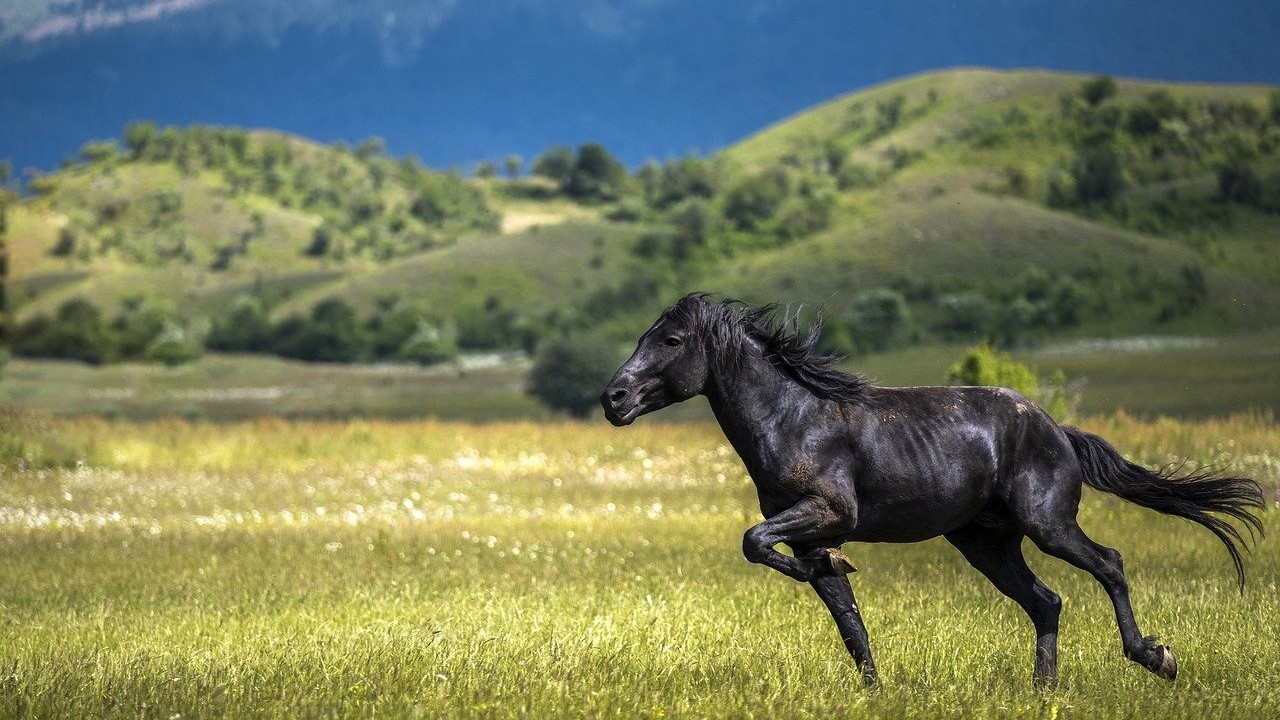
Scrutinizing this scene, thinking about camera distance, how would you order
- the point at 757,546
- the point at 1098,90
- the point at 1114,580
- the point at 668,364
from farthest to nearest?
the point at 1098,90 < the point at 1114,580 < the point at 668,364 < the point at 757,546

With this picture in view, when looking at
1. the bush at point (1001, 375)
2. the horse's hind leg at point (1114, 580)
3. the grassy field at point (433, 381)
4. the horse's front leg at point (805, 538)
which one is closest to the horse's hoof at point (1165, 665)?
the horse's hind leg at point (1114, 580)

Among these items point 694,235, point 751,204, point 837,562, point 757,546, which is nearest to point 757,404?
point 757,546

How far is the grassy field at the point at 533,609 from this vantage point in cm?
778

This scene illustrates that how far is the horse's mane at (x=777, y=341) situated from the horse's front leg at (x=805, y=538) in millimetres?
744

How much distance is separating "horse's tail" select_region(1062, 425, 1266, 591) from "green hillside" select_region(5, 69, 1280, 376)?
68.9 metres

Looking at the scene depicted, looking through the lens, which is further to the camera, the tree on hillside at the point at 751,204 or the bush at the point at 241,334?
the tree on hillside at the point at 751,204

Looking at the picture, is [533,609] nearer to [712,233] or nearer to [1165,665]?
[1165,665]

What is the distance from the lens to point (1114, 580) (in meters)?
8.55

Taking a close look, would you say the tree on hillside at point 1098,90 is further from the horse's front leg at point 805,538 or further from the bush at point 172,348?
the horse's front leg at point 805,538

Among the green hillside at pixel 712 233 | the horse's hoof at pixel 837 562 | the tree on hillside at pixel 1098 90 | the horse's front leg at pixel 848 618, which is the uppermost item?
the tree on hillside at pixel 1098 90

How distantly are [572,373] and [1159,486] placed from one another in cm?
5641

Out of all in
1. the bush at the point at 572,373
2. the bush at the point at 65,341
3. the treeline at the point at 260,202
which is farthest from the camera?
the treeline at the point at 260,202

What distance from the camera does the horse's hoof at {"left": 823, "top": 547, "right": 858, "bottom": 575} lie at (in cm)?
771

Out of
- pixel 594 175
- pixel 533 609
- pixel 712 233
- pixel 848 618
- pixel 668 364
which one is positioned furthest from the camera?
pixel 594 175
